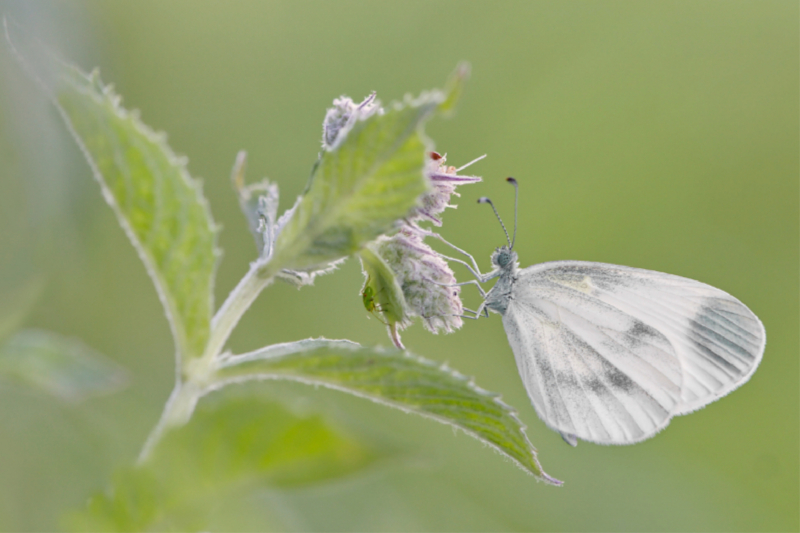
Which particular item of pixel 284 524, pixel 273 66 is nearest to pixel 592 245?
pixel 273 66

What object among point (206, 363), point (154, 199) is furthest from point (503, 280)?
point (154, 199)

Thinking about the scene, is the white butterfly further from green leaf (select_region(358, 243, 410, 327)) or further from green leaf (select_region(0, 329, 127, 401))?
green leaf (select_region(0, 329, 127, 401))

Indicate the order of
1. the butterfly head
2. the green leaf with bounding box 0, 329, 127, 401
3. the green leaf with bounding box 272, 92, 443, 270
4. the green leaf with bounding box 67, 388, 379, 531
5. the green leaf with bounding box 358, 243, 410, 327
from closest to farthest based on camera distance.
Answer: the green leaf with bounding box 67, 388, 379, 531
the green leaf with bounding box 0, 329, 127, 401
the green leaf with bounding box 272, 92, 443, 270
the green leaf with bounding box 358, 243, 410, 327
the butterfly head

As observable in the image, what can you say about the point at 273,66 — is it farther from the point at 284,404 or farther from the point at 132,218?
the point at 284,404

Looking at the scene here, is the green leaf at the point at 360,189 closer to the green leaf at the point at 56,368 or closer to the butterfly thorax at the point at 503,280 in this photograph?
the green leaf at the point at 56,368

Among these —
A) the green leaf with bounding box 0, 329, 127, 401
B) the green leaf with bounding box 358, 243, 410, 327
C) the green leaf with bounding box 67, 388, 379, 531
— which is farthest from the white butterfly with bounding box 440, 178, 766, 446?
the green leaf with bounding box 67, 388, 379, 531

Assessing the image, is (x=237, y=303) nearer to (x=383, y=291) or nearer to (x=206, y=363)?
(x=206, y=363)
